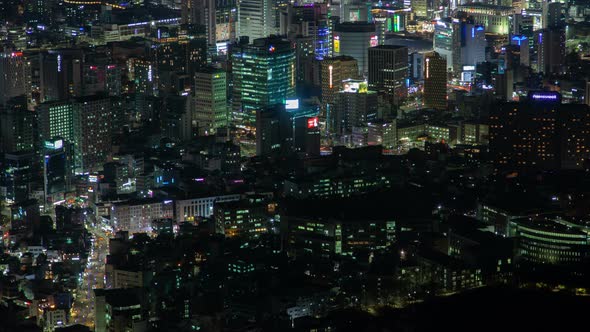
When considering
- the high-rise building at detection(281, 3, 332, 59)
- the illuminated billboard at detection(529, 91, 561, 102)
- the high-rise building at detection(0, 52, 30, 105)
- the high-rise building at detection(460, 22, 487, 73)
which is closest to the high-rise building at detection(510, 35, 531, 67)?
the high-rise building at detection(460, 22, 487, 73)

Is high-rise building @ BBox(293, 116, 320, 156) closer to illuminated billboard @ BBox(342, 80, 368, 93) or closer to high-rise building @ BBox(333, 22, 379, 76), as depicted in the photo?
illuminated billboard @ BBox(342, 80, 368, 93)

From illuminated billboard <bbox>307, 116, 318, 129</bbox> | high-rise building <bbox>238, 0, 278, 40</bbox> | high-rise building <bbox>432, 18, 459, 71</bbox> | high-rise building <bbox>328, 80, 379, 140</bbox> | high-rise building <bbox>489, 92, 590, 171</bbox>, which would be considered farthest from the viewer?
high-rise building <bbox>238, 0, 278, 40</bbox>

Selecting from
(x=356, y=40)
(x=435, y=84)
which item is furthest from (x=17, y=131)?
(x=356, y=40)

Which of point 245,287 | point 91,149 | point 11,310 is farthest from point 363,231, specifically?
point 91,149

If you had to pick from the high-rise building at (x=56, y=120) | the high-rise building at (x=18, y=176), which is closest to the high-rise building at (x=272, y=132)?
the high-rise building at (x=56, y=120)

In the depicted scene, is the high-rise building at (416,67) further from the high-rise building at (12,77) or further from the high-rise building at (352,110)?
the high-rise building at (12,77)

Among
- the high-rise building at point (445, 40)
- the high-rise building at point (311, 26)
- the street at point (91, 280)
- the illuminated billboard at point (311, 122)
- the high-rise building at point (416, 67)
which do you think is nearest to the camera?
the street at point (91, 280)
